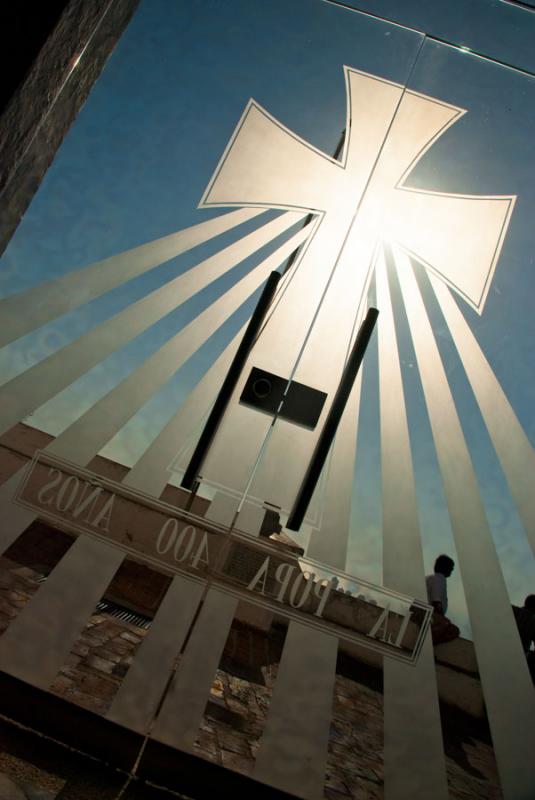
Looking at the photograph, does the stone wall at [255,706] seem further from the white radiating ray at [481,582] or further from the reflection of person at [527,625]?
the reflection of person at [527,625]

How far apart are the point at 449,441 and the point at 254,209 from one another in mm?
1169

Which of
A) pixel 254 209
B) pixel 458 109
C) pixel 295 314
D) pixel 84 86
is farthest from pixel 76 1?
pixel 458 109

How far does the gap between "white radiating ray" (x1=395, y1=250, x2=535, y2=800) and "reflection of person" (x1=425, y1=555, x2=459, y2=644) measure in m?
0.06

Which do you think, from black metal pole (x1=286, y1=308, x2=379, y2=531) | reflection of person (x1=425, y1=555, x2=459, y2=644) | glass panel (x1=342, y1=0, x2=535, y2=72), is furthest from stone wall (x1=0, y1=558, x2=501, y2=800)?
glass panel (x1=342, y1=0, x2=535, y2=72)

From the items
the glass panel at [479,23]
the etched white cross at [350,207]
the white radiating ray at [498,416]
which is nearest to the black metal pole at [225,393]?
the etched white cross at [350,207]

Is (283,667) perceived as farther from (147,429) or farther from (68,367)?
(68,367)

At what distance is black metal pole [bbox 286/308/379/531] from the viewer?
1750 millimetres

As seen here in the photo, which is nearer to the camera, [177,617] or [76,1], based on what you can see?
[76,1]

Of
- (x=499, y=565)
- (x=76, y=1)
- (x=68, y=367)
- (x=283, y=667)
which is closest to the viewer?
(x=76, y=1)

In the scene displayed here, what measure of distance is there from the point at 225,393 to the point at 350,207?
0.95m

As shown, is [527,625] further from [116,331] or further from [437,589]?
[116,331]

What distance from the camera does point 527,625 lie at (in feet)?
5.85

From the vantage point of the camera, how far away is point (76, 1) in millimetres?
1277

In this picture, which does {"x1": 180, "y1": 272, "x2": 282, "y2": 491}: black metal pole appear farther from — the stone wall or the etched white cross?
the stone wall
